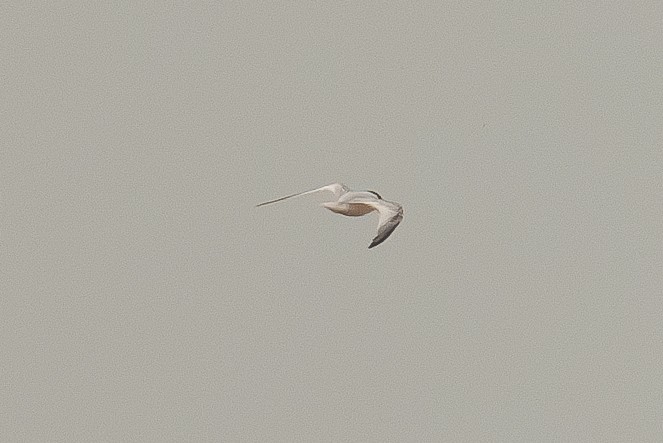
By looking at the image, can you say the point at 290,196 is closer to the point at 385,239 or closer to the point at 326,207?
the point at 326,207

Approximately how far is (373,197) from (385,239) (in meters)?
0.89

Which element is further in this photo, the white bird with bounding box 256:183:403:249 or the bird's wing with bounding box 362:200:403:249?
the white bird with bounding box 256:183:403:249

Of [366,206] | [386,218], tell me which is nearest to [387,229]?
[386,218]

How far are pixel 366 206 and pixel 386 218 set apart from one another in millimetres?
692

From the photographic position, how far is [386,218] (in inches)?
259

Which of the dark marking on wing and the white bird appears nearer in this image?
the dark marking on wing

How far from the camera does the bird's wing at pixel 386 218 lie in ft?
20.8

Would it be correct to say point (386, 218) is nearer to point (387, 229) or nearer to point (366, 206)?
point (387, 229)

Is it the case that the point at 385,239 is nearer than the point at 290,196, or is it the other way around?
the point at 385,239

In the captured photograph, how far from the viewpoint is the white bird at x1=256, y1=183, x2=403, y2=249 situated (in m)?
6.45

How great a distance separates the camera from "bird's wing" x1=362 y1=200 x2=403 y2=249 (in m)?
6.35

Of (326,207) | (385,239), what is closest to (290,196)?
(326,207)

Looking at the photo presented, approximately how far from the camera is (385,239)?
637cm

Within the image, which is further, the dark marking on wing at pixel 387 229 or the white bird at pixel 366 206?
the white bird at pixel 366 206
